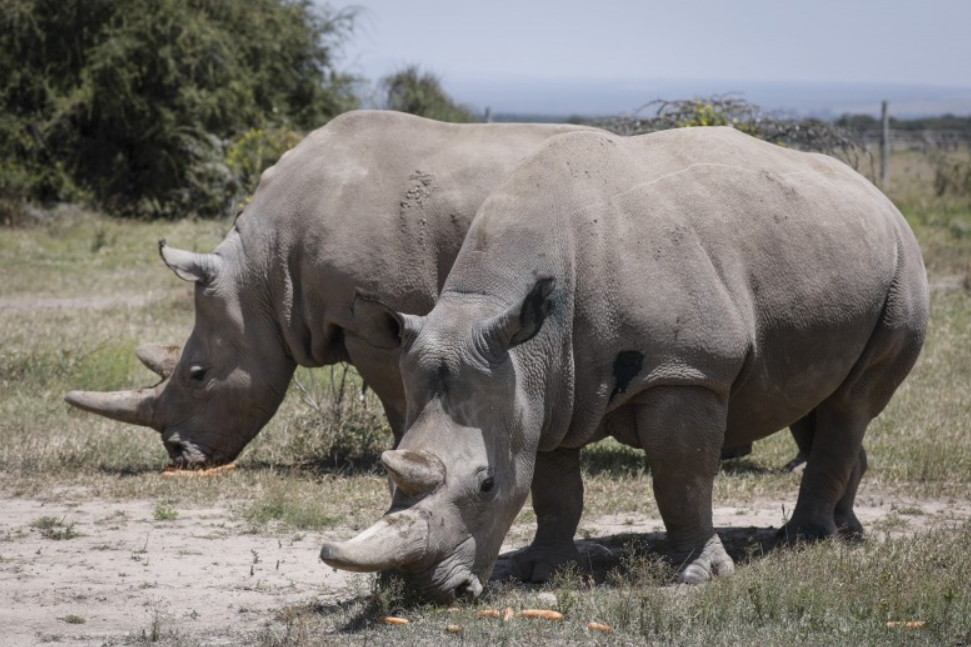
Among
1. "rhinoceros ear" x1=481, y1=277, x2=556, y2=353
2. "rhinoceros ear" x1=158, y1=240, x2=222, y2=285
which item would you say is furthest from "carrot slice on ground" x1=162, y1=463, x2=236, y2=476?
"rhinoceros ear" x1=481, y1=277, x2=556, y2=353

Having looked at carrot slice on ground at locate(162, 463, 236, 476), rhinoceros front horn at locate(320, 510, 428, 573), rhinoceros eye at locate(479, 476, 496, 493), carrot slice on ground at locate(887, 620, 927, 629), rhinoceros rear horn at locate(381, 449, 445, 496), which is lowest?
carrot slice on ground at locate(162, 463, 236, 476)

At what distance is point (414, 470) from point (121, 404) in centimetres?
427

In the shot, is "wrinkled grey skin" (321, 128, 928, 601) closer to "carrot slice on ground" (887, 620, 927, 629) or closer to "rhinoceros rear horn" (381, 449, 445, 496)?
"rhinoceros rear horn" (381, 449, 445, 496)

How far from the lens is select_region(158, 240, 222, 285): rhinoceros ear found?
8.63 metres

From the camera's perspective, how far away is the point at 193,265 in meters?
8.63

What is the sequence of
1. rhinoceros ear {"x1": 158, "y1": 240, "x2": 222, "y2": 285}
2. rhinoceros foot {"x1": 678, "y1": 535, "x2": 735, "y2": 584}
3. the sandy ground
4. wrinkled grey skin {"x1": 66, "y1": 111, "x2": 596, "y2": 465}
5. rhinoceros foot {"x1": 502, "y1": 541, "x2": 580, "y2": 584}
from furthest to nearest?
rhinoceros ear {"x1": 158, "y1": 240, "x2": 222, "y2": 285}
wrinkled grey skin {"x1": 66, "y1": 111, "x2": 596, "y2": 465}
rhinoceros foot {"x1": 502, "y1": 541, "x2": 580, "y2": 584}
rhinoceros foot {"x1": 678, "y1": 535, "x2": 735, "y2": 584}
the sandy ground

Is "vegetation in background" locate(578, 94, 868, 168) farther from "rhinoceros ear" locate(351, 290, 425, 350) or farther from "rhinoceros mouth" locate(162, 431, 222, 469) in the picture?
"rhinoceros ear" locate(351, 290, 425, 350)

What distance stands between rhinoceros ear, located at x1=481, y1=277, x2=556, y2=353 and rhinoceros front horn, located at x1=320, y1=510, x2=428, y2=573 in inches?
29.9

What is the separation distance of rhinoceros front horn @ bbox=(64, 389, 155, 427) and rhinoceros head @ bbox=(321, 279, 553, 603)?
367cm

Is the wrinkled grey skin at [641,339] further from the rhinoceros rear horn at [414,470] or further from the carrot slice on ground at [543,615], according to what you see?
the carrot slice on ground at [543,615]

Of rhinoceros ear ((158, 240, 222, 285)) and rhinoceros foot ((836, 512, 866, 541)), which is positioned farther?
rhinoceros ear ((158, 240, 222, 285))

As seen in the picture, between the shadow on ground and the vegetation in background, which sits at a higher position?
the vegetation in background

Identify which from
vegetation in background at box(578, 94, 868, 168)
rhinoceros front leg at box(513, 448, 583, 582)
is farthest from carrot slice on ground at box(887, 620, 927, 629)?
vegetation in background at box(578, 94, 868, 168)

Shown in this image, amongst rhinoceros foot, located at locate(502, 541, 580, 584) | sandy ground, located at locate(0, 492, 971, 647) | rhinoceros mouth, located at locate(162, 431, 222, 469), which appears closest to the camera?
sandy ground, located at locate(0, 492, 971, 647)
